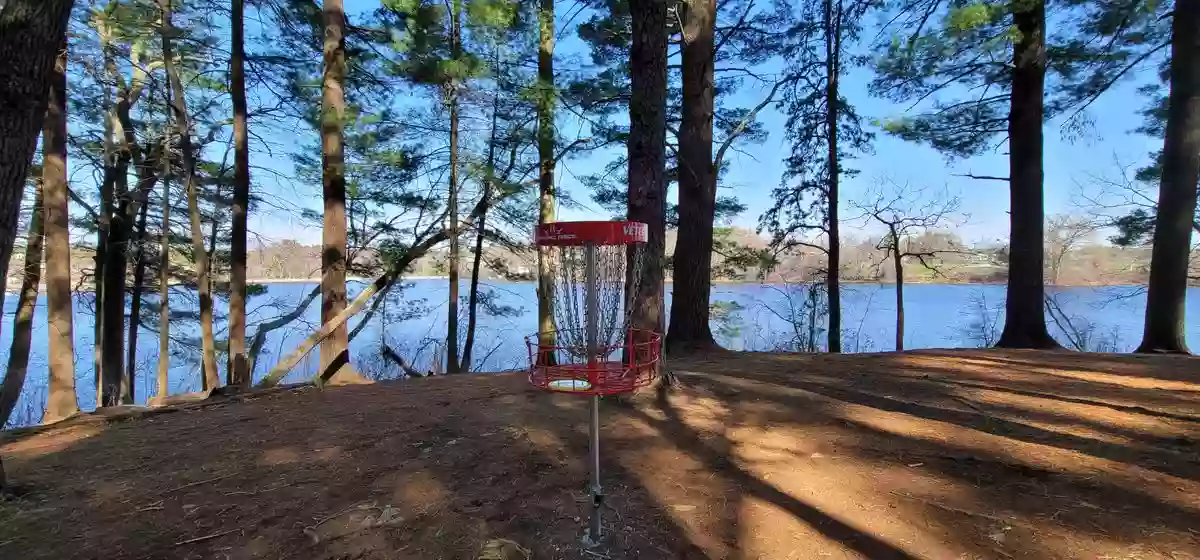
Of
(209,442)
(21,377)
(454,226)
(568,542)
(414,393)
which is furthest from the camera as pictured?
(454,226)

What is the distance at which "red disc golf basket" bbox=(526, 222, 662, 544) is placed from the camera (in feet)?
6.40

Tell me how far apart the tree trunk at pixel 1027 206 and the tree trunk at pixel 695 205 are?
190 inches

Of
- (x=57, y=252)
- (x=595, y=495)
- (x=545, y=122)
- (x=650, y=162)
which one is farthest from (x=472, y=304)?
(x=595, y=495)

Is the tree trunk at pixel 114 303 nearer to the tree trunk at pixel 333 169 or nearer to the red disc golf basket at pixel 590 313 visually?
the tree trunk at pixel 333 169

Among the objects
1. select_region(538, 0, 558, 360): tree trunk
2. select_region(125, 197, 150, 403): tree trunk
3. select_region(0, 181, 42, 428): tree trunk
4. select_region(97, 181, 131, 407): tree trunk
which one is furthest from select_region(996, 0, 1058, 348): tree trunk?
select_region(125, 197, 150, 403): tree trunk

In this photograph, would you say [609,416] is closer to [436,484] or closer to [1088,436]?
[436,484]

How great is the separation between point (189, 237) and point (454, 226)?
866 cm

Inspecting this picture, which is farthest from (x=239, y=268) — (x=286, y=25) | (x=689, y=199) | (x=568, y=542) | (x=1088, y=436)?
(x=1088, y=436)

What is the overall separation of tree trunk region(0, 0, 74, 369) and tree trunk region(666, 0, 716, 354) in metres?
6.54

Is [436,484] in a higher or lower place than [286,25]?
lower

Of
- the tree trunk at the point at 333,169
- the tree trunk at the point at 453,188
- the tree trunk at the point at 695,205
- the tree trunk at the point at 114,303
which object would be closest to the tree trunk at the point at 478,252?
the tree trunk at the point at 453,188

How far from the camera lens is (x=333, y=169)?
23.6 ft

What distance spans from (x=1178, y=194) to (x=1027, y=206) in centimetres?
206

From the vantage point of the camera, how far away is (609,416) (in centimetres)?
380
